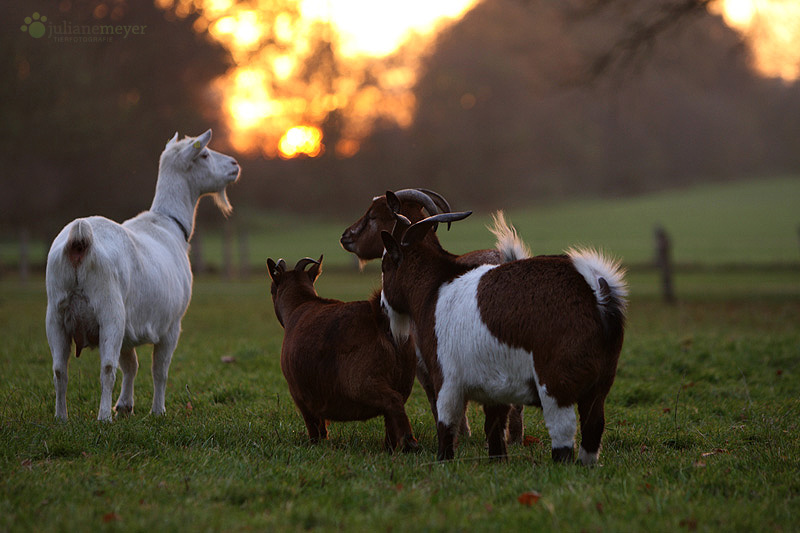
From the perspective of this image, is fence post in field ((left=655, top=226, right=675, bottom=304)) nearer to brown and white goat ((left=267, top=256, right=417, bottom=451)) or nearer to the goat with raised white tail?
the goat with raised white tail

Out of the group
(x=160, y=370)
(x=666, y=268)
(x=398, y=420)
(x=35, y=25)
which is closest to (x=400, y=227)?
(x=398, y=420)

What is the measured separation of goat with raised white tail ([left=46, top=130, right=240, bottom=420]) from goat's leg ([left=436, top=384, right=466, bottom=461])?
255cm

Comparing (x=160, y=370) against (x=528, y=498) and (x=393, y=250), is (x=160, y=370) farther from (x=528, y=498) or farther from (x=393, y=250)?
(x=528, y=498)

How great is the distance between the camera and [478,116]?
56.8 meters

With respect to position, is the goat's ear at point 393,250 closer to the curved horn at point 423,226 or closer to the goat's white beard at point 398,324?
the curved horn at point 423,226

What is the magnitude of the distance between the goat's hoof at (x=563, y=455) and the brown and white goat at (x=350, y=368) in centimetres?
108

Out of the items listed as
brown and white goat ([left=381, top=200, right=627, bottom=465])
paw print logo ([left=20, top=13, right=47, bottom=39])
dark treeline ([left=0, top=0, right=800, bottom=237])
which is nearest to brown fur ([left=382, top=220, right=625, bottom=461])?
brown and white goat ([left=381, top=200, right=627, bottom=465])

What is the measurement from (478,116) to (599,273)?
176 feet

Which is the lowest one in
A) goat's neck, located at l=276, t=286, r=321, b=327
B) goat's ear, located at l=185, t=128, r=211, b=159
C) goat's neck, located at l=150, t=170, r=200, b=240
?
goat's neck, located at l=276, t=286, r=321, b=327

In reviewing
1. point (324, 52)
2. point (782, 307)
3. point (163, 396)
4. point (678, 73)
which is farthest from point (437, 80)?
point (163, 396)

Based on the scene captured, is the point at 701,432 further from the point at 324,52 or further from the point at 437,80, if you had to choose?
the point at 437,80

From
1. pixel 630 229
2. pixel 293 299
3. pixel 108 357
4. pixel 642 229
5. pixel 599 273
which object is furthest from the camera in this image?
pixel 630 229

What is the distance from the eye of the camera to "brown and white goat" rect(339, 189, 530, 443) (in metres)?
5.54

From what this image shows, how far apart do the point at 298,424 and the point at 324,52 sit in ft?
116
